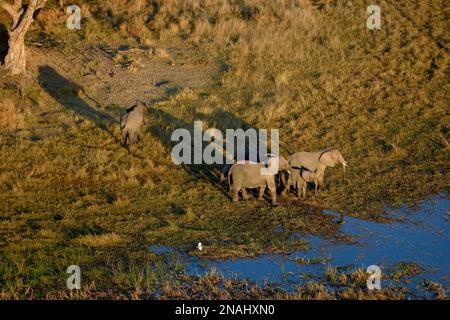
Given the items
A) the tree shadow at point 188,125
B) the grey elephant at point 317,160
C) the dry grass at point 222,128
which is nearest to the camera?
the dry grass at point 222,128

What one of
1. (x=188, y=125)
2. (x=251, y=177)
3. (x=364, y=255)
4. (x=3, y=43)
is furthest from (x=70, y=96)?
(x=364, y=255)

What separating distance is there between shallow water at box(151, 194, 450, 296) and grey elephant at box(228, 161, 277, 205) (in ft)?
4.19

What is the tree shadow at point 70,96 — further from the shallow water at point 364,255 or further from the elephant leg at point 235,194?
the shallow water at point 364,255

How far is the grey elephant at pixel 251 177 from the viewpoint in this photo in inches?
495

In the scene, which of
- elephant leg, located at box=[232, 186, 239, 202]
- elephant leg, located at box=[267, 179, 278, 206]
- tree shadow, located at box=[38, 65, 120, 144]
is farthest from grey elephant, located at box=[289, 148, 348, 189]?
tree shadow, located at box=[38, 65, 120, 144]

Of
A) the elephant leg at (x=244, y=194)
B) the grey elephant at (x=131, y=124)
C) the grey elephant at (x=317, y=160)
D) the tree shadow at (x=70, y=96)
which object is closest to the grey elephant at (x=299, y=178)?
the grey elephant at (x=317, y=160)

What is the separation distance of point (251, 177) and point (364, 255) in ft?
10.2

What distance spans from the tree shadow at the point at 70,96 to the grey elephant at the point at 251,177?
15.3 feet

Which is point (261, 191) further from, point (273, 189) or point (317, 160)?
point (317, 160)

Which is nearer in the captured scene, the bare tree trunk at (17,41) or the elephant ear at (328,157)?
the elephant ear at (328,157)

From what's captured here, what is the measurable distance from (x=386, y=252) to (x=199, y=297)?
3706 mm

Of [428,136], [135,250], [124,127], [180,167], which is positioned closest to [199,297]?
[135,250]

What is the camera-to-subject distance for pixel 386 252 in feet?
34.9

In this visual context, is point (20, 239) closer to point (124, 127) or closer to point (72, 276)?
point (72, 276)
